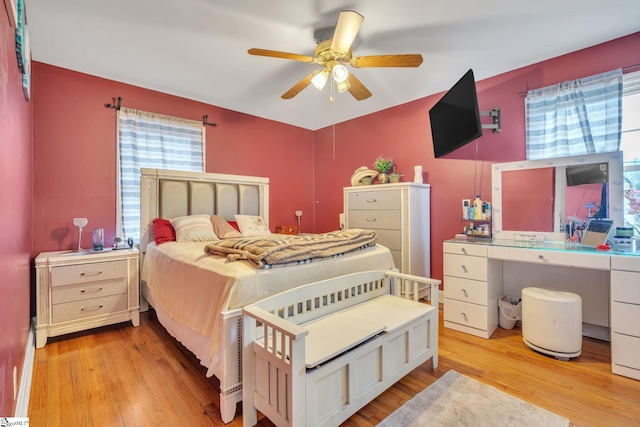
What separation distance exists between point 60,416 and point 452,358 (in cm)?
245

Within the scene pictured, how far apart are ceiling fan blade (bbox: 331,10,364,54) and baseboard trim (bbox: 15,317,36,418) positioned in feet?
8.86

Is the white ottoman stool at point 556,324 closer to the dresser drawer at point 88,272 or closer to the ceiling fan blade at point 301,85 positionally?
the ceiling fan blade at point 301,85

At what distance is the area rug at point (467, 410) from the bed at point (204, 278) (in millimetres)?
858

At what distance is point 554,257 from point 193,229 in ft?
10.3

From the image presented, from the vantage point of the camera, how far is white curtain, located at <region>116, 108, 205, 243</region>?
3006 millimetres

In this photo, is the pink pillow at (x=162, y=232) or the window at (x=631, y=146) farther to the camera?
the pink pillow at (x=162, y=232)

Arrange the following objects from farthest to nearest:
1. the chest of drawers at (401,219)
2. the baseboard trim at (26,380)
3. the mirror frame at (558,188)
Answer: the chest of drawers at (401,219)
the mirror frame at (558,188)
the baseboard trim at (26,380)

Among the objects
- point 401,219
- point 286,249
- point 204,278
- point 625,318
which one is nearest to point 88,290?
point 204,278

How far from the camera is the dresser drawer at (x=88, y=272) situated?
2303 millimetres

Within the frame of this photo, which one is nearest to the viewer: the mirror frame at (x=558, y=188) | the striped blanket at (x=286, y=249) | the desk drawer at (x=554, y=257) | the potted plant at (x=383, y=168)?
the striped blanket at (x=286, y=249)

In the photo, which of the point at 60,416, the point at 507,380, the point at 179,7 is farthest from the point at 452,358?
the point at 179,7

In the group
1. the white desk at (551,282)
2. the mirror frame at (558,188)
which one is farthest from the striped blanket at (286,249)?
the mirror frame at (558,188)

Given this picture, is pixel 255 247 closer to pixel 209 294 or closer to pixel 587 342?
pixel 209 294

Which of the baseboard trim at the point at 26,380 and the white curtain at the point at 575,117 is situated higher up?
the white curtain at the point at 575,117
